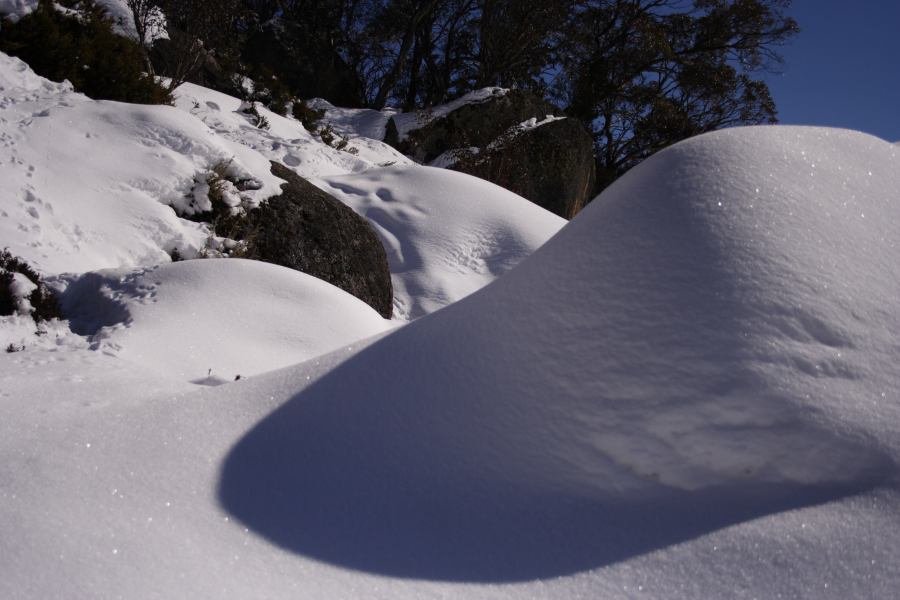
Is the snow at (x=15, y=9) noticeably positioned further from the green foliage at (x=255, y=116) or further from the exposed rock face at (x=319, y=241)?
the green foliage at (x=255, y=116)

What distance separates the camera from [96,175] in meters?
4.07

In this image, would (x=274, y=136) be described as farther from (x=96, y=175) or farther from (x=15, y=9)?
(x=96, y=175)

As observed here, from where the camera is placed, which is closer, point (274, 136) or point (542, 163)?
point (274, 136)

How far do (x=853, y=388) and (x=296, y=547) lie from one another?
4.42ft

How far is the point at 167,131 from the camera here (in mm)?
4742

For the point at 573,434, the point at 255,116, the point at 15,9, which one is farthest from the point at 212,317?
the point at 255,116

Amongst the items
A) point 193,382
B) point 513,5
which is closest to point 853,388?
point 193,382

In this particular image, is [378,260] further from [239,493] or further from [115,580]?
[115,580]

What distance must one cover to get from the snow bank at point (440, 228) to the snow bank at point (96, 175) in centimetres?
139

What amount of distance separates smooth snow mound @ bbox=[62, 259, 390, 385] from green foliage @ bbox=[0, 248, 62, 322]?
0.11 metres

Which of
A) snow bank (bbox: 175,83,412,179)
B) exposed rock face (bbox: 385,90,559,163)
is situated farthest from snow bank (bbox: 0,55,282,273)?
exposed rock face (bbox: 385,90,559,163)

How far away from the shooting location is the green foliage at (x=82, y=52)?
5.11 m

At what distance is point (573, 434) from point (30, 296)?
8.97 feet

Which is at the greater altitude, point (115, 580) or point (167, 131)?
point (167, 131)
